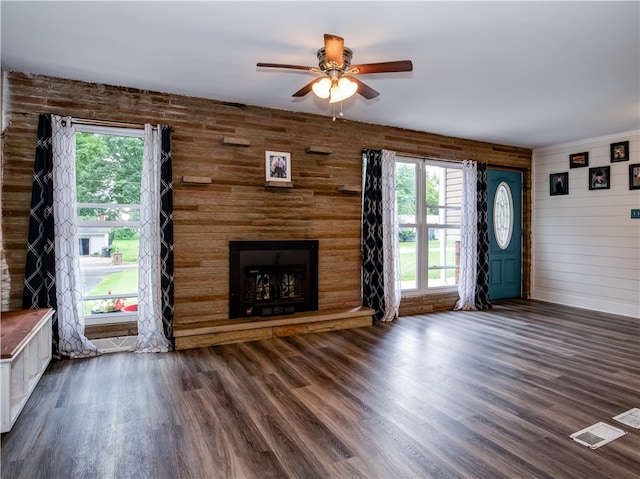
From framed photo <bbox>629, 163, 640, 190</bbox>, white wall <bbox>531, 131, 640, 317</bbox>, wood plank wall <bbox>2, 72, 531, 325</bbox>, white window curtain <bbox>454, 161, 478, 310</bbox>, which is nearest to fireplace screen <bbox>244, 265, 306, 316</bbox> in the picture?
wood plank wall <bbox>2, 72, 531, 325</bbox>

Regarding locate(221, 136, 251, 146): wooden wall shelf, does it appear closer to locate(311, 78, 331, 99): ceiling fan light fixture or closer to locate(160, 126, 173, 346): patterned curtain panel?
locate(160, 126, 173, 346): patterned curtain panel

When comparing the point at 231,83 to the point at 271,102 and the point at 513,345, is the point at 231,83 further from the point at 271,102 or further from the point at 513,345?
the point at 513,345

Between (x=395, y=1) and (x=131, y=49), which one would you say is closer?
(x=395, y=1)

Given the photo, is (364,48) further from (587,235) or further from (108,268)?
(587,235)

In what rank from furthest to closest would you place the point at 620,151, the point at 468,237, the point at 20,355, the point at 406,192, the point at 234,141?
1. the point at 468,237
2. the point at 406,192
3. the point at 620,151
4. the point at 234,141
5. the point at 20,355

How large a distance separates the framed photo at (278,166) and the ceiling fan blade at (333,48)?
81.8 inches

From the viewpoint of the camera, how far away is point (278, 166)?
178 inches

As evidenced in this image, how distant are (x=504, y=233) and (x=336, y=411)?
5194 millimetres

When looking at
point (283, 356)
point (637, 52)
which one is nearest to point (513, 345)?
point (283, 356)

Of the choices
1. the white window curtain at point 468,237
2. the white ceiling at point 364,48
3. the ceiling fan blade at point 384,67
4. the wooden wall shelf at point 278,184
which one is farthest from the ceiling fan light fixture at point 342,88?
the white window curtain at point 468,237

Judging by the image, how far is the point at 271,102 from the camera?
430 centimetres

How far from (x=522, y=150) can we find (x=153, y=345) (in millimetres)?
6351

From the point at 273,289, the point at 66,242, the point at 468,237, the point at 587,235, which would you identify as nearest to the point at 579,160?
the point at 587,235

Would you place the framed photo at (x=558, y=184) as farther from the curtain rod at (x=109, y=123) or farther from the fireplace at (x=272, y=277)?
the curtain rod at (x=109, y=123)
